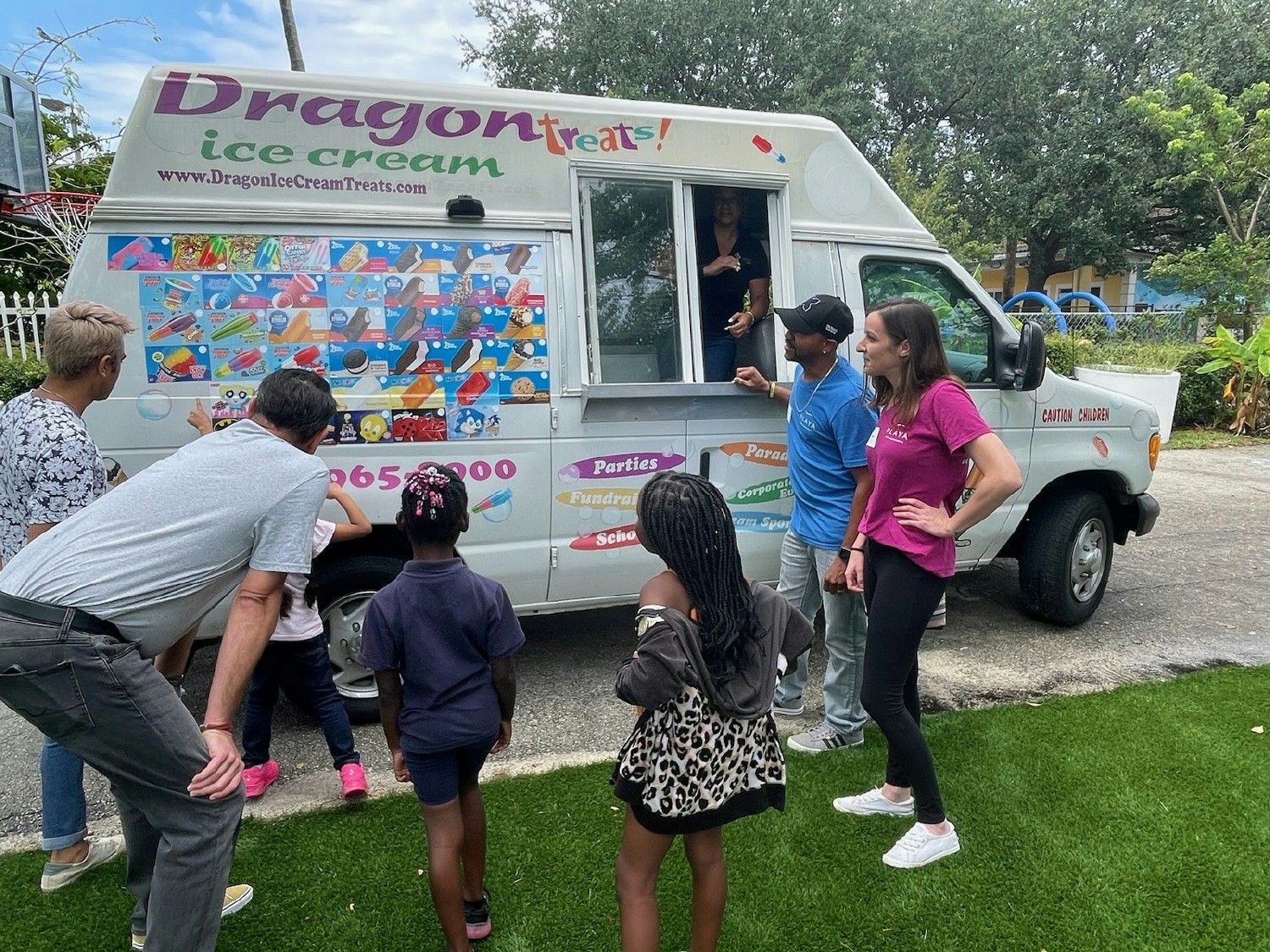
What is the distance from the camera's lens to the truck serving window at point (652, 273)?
3.98m

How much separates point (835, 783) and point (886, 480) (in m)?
1.33

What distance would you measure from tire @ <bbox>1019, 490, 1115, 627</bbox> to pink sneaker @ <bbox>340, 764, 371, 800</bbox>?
3.91 m

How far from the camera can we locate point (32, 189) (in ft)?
31.5

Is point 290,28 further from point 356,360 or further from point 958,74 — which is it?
point 958,74

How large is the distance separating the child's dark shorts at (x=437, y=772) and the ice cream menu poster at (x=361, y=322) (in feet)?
5.60

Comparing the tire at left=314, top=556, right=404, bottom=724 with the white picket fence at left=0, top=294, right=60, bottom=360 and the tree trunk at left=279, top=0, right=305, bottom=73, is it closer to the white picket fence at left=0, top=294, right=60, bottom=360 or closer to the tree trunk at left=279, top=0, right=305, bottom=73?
the white picket fence at left=0, top=294, right=60, bottom=360

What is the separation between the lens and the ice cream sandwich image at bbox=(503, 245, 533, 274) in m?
3.83

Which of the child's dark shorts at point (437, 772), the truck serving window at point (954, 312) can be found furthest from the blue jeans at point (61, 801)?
the truck serving window at point (954, 312)

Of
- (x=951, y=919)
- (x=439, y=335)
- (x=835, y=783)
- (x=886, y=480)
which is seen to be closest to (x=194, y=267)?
(x=439, y=335)

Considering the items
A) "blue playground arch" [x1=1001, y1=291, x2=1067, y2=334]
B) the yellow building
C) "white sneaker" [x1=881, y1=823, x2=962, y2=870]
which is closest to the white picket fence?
"white sneaker" [x1=881, y1=823, x2=962, y2=870]

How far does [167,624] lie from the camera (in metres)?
2.06

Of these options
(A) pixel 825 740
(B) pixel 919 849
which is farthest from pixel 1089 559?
(B) pixel 919 849

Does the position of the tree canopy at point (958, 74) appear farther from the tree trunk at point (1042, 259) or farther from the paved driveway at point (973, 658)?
the paved driveway at point (973, 658)

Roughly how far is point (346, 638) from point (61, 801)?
4.12 feet
